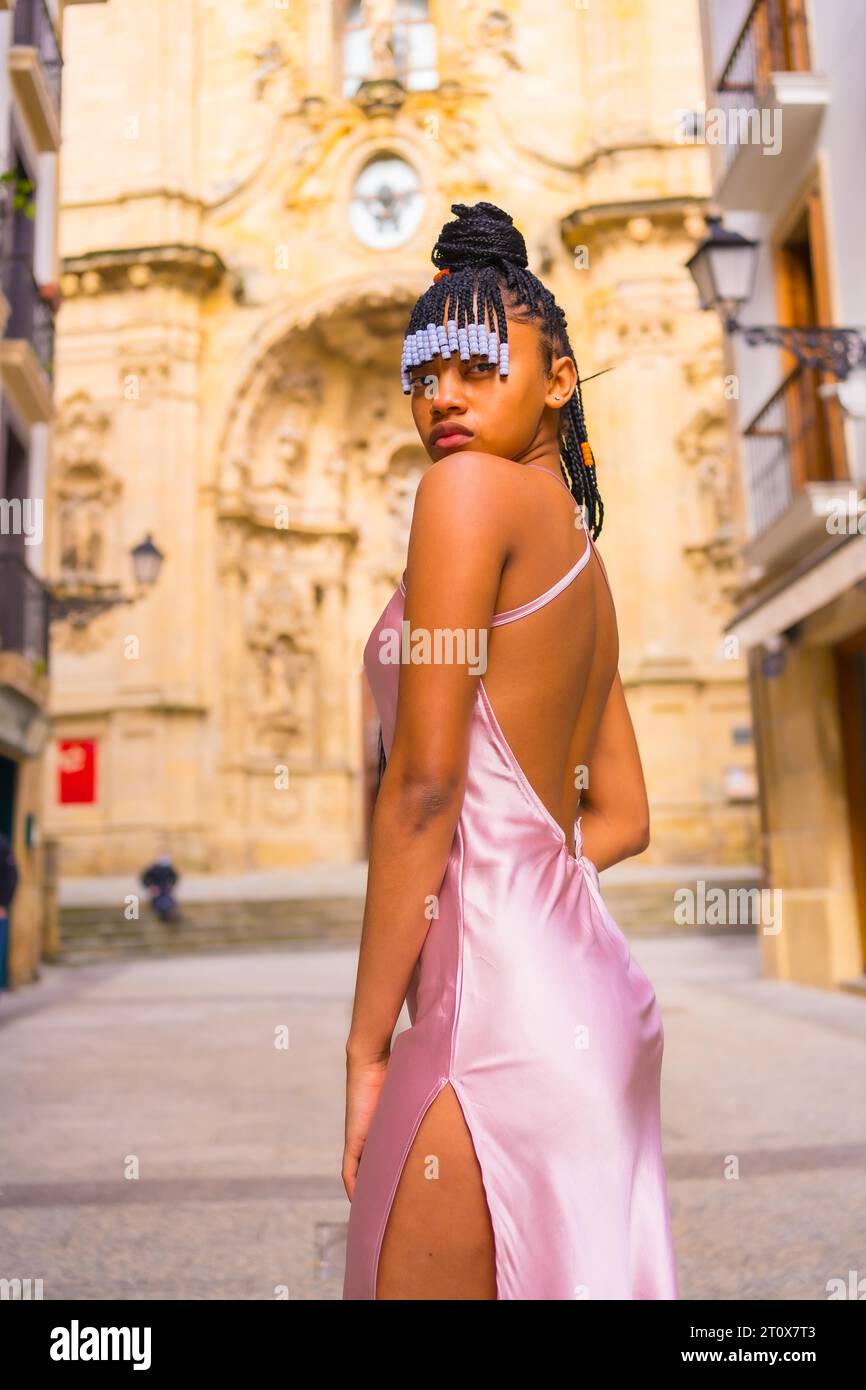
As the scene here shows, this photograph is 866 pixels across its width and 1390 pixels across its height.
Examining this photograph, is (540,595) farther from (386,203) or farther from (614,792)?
(386,203)

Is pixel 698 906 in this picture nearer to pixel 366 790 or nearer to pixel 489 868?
pixel 366 790

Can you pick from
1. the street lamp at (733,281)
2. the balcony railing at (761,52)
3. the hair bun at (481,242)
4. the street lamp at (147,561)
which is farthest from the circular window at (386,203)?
the hair bun at (481,242)

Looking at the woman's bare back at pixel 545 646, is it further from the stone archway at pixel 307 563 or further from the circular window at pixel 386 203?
the circular window at pixel 386 203

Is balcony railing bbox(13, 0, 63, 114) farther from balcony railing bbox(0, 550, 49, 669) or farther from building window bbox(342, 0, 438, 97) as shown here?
building window bbox(342, 0, 438, 97)

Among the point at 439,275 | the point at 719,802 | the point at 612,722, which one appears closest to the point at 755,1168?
the point at 612,722

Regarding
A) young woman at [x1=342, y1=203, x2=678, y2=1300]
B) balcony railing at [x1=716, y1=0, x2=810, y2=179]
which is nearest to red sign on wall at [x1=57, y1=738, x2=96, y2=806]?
balcony railing at [x1=716, y1=0, x2=810, y2=179]

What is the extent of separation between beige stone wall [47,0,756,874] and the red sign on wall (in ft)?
0.72

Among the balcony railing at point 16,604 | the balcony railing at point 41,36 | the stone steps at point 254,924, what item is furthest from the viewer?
the stone steps at point 254,924

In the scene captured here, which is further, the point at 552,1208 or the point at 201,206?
the point at 201,206

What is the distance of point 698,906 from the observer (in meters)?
16.8

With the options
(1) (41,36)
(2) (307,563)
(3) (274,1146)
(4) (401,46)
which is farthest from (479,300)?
(4) (401,46)

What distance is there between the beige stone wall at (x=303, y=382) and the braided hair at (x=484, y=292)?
19.6m

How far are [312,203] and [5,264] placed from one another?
12424 millimetres

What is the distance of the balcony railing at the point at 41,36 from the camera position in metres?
12.8
